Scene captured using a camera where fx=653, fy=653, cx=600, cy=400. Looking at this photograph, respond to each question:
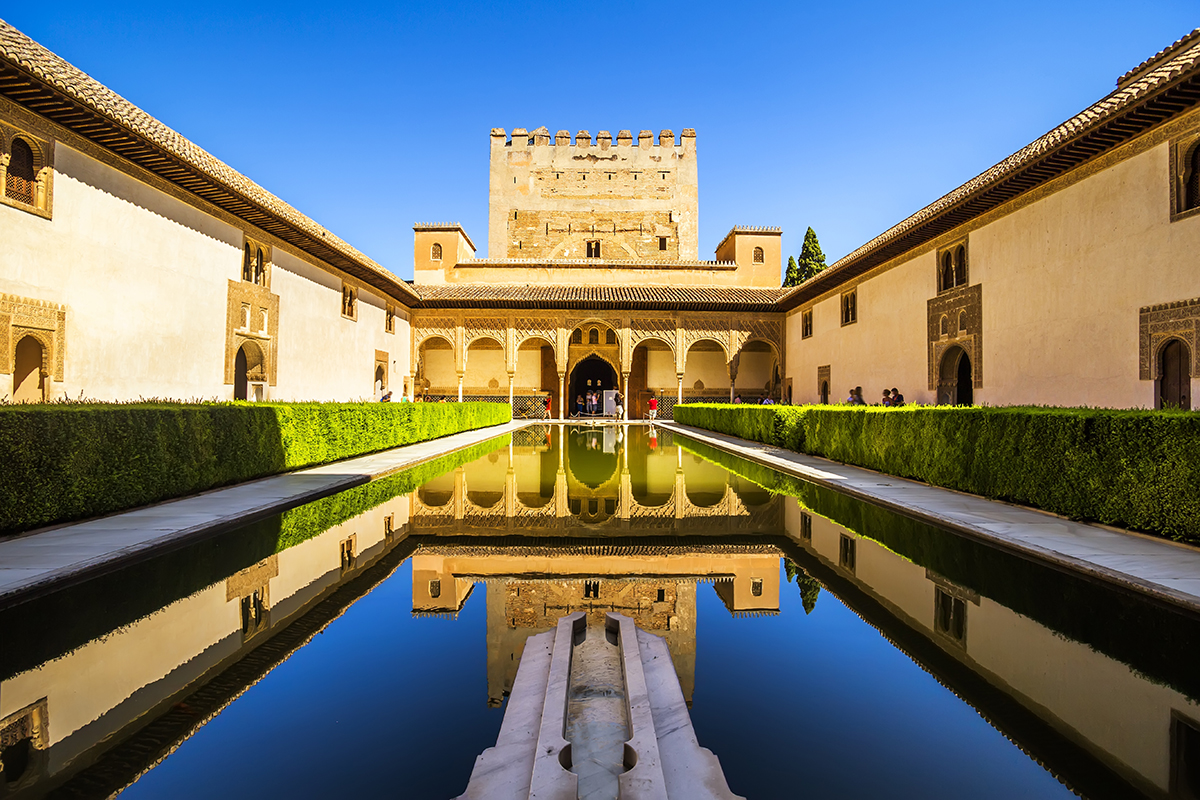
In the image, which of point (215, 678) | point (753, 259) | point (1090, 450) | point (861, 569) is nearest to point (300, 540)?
point (215, 678)

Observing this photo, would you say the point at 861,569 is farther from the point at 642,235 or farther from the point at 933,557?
the point at 642,235

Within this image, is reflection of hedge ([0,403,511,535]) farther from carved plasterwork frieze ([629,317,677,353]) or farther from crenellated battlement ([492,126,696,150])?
crenellated battlement ([492,126,696,150])

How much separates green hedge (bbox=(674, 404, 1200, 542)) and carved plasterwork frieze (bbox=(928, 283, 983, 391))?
4.58 m

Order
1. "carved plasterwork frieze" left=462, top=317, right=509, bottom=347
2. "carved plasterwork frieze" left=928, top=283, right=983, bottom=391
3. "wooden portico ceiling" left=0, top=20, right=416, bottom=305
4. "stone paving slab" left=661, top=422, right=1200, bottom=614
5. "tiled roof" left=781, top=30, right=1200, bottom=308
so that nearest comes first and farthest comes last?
"stone paving slab" left=661, top=422, right=1200, bottom=614, "wooden portico ceiling" left=0, top=20, right=416, bottom=305, "tiled roof" left=781, top=30, right=1200, bottom=308, "carved plasterwork frieze" left=928, top=283, right=983, bottom=391, "carved plasterwork frieze" left=462, top=317, right=509, bottom=347

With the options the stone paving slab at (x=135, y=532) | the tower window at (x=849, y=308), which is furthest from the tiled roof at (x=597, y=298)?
the stone paving slab at (x=135, y=532)

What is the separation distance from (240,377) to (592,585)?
13511 mm

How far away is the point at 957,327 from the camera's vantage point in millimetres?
13305

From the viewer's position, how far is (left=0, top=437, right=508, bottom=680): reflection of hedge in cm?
289

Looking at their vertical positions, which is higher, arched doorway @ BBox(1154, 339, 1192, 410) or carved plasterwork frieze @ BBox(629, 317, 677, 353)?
carved plasterwork frieze @ BBox(629, 317, 677, 353)

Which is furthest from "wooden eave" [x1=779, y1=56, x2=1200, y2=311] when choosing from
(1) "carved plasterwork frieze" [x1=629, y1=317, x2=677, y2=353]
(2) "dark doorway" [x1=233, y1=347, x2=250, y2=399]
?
(2) "dark doorway" [x1=233, y1=347, x2=250, y2=399]

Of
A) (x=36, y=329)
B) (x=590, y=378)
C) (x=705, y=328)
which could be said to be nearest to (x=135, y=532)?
(x=36, y=329)

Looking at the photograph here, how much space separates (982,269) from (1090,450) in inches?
327

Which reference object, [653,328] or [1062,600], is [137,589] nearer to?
[1062,600]

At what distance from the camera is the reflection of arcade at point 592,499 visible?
→ 5516 mm
